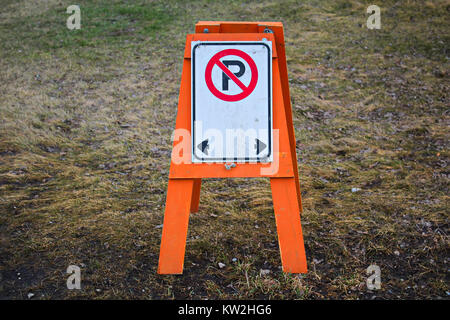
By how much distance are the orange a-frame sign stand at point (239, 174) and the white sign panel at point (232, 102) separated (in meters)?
0.06

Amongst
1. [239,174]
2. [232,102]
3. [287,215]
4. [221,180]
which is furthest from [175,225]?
[221,180]

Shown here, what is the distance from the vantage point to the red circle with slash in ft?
8.74

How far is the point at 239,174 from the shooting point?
106 inches

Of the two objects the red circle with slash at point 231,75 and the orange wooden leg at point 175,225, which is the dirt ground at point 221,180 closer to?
the orange wooden leg at point 175,225

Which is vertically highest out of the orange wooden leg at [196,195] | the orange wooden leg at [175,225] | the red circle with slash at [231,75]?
the red circle with slash at [231,75]

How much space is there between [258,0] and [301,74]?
15.3ft

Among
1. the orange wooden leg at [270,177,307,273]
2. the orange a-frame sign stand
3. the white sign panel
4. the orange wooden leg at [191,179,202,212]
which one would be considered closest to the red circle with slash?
the white sign panel

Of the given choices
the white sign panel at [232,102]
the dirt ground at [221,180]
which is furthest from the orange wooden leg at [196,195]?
the white sign panel at [232,102]

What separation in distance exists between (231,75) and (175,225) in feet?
3.62

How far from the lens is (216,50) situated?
8.73 ft

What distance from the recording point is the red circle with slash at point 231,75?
2664 millimetres

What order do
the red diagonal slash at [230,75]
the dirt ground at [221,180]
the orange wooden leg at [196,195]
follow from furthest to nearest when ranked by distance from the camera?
1. the orange wooden leg at [196,195]
2. the dirt ground at [221,180]
3. the red diagonal slash at [230,75]

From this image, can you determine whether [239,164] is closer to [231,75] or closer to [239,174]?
[239,174]

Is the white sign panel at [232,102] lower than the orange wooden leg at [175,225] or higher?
higher
